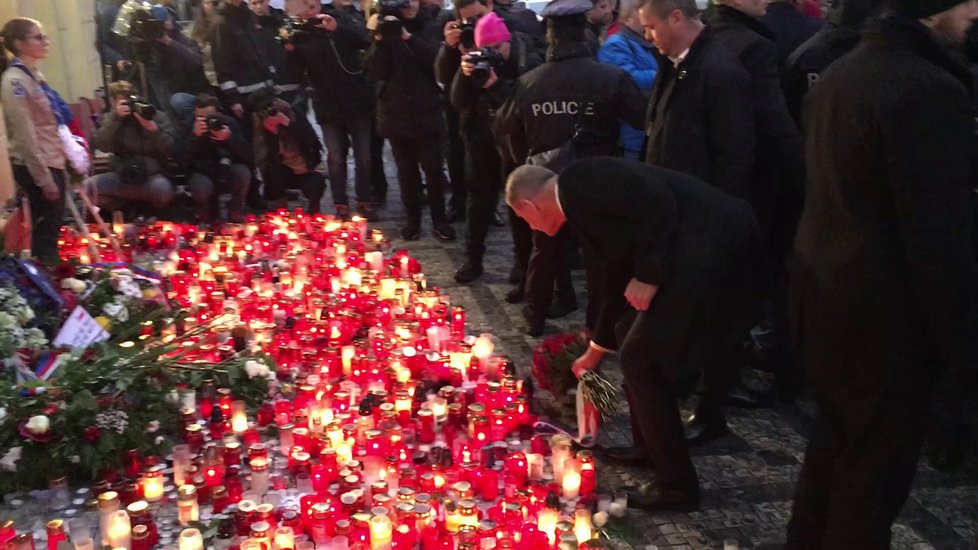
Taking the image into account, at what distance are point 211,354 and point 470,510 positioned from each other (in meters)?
1.88

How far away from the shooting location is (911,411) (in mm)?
2334

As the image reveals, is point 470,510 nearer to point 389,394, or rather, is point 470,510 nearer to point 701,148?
point 389,394

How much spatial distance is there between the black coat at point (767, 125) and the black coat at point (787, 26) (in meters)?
0.73

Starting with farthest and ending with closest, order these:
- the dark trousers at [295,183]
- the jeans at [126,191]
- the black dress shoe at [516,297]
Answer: the dark trousers at [295,183] < the jeans at [126,191] < the black dress shoe at [516,297]

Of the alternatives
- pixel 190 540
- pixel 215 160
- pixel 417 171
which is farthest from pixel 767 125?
pixel 215 160

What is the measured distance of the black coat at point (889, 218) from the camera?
83.4 inches

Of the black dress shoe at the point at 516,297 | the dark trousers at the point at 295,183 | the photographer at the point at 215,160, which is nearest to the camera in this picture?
the black dress shoe at the point at 516,297

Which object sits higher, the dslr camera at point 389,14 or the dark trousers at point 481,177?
the dslr camera at point 389,14

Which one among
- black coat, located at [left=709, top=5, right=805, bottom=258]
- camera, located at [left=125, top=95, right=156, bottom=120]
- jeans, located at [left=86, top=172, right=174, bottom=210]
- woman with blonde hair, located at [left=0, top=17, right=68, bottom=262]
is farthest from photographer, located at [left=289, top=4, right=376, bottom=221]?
black coat, located at [left=709, top=5, right=805, bottom=258]

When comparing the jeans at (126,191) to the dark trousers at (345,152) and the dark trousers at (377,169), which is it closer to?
the dark trousers at (345,152)

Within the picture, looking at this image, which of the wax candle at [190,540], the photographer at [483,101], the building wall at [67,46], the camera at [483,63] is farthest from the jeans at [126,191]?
the wax candle at [190,540]

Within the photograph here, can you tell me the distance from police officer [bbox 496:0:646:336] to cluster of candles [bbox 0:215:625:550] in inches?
35.7

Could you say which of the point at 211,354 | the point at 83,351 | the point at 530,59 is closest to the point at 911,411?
the point at 211,354

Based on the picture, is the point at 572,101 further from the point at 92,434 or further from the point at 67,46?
the point at 67,46
